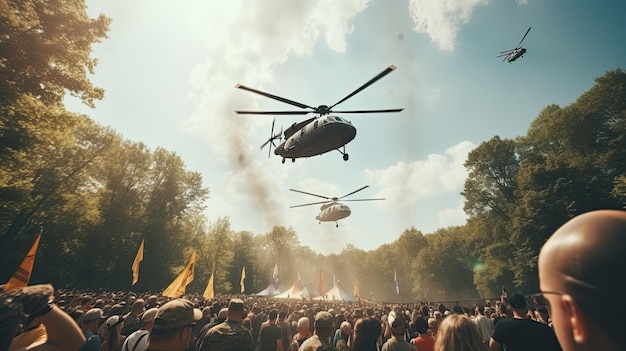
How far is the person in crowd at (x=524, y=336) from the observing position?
3627 mm

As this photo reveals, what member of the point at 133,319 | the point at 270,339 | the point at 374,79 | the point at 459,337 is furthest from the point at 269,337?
the point at 374,79

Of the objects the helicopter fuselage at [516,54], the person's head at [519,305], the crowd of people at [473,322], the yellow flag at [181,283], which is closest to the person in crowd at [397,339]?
the crowd of people at [473,322]

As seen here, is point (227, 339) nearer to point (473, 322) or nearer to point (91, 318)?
point (91, 318)

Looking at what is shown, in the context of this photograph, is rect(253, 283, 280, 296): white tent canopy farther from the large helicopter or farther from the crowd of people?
the crowd of people

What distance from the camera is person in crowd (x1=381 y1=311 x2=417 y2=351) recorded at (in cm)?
386

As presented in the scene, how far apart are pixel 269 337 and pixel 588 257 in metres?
6.50

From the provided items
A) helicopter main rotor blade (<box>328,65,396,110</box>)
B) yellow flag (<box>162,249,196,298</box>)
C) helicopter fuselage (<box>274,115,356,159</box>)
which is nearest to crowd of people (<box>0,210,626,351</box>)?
helicopter main rotor blade (<box>328,65,396,110</box>)

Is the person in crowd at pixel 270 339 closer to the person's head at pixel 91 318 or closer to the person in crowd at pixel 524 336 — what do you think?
the person's head at pixel 91 318

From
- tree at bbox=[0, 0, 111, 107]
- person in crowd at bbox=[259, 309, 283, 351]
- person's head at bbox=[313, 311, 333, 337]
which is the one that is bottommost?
person in crowd at bbox=[259, 309, 283, 351]

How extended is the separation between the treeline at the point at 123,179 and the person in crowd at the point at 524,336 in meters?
18.0

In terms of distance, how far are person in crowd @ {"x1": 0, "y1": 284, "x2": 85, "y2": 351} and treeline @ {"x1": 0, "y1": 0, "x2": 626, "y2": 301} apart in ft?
49.0

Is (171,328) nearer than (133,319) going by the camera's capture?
Yes

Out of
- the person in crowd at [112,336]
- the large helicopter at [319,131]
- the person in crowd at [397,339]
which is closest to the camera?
the person in crowd at [397,339]

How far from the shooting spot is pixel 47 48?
1176 cm
